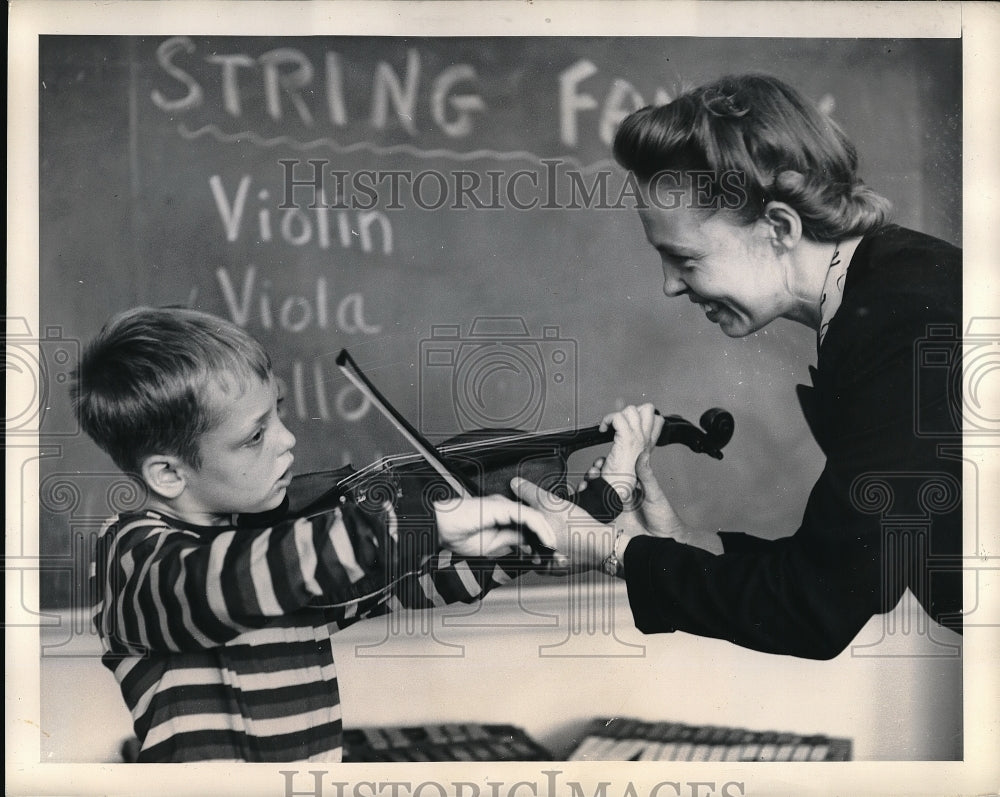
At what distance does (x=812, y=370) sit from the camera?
1772 millimetres

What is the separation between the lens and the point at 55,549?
1.78 metres

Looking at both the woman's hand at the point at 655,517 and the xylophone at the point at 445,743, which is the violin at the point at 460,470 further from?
the xylophone at the point at 445,743

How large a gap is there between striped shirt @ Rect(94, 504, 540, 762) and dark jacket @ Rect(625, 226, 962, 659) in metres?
0.32

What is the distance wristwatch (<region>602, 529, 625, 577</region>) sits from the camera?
5.81 ft

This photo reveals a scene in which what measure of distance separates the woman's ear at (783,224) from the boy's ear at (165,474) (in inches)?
44.4

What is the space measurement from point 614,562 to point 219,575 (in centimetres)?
70

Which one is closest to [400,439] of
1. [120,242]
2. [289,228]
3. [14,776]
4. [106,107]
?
[289,228]

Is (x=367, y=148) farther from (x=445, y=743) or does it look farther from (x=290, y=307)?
(x=445, y=743)

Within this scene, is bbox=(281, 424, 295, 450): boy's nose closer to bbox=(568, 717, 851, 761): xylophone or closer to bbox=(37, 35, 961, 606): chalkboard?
bbox=(37, 35, 961, 606): chalkboard

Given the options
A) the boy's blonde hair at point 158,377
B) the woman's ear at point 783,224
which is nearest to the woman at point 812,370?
the woman's ear at point 783,224

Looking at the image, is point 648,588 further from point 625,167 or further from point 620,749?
point 625,167

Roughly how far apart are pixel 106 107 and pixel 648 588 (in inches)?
51.7

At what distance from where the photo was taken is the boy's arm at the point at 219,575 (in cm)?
170

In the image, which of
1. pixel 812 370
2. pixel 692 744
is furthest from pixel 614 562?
pixel 812 370
